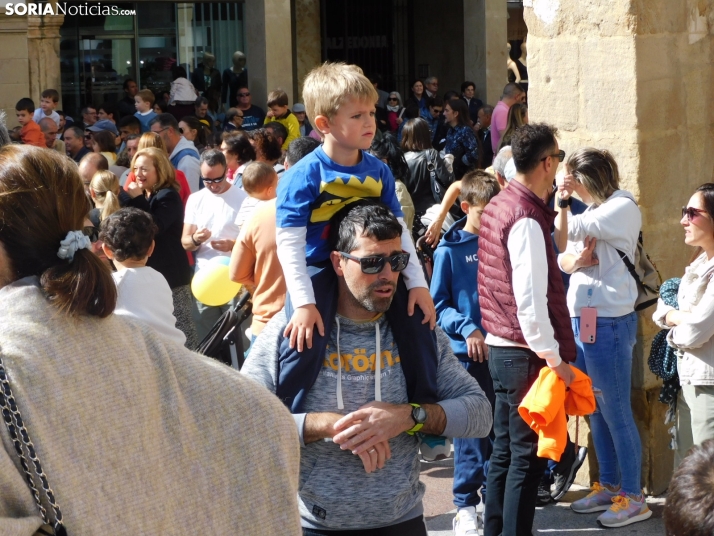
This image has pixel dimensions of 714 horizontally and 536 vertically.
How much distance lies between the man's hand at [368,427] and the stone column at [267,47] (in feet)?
41.0

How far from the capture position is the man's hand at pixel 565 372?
398 cm

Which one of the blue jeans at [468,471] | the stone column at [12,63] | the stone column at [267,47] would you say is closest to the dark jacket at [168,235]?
the blue jeans at [468,471]

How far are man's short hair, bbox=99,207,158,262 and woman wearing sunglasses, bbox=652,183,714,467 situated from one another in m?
2.41

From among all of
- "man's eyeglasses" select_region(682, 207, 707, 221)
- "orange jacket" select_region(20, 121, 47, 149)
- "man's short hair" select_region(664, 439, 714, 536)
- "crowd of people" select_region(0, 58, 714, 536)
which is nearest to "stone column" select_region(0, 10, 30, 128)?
"orange jacket" select_region(20, 121, 47, 149)

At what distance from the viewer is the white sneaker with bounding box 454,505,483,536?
183 inches

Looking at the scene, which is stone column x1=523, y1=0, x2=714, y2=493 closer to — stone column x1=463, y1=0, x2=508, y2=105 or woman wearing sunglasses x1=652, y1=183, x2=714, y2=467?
woman wearing sunglasses x1=652, y1=183, x2=714, y2=467

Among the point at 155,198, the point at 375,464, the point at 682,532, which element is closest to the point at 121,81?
the point at 155,198

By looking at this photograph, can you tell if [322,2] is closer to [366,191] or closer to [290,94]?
[290,94]

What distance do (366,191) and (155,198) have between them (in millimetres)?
3492

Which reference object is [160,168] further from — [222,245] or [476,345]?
[476,345]

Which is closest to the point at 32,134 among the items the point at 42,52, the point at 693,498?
the point at 42,52

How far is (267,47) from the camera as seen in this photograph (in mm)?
14812

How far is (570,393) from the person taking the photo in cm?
409

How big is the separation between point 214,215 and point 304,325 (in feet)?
11.9
